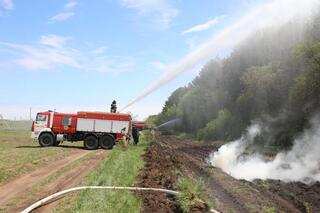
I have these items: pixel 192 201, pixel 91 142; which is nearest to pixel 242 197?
pixel 192 201

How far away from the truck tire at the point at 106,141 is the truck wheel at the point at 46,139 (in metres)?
4.41

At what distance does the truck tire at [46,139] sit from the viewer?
4556 cm


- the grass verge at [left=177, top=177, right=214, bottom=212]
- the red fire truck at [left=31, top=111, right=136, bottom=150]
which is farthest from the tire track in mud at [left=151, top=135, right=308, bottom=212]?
the red fire truck at [left=31, top=111, right=136, bottom=150]

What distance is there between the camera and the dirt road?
18.1 meters

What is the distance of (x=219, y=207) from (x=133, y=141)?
102 feet

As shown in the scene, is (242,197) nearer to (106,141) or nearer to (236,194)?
(236,194)

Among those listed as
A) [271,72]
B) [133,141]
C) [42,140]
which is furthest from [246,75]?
[42,140]

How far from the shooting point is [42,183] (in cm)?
2255

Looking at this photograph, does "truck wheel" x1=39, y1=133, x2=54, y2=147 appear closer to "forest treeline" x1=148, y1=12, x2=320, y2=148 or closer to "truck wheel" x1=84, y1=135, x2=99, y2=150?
"truck wheel" x1=84, y1=135, x2=99, y2=150

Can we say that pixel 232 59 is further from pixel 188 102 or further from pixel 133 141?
pixel 133 141

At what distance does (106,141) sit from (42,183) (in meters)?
22.6

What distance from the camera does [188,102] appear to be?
102812 mm

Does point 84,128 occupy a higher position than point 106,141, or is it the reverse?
point 84,128

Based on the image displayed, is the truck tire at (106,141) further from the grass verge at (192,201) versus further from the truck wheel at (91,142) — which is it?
the grass verge at (192,201)
